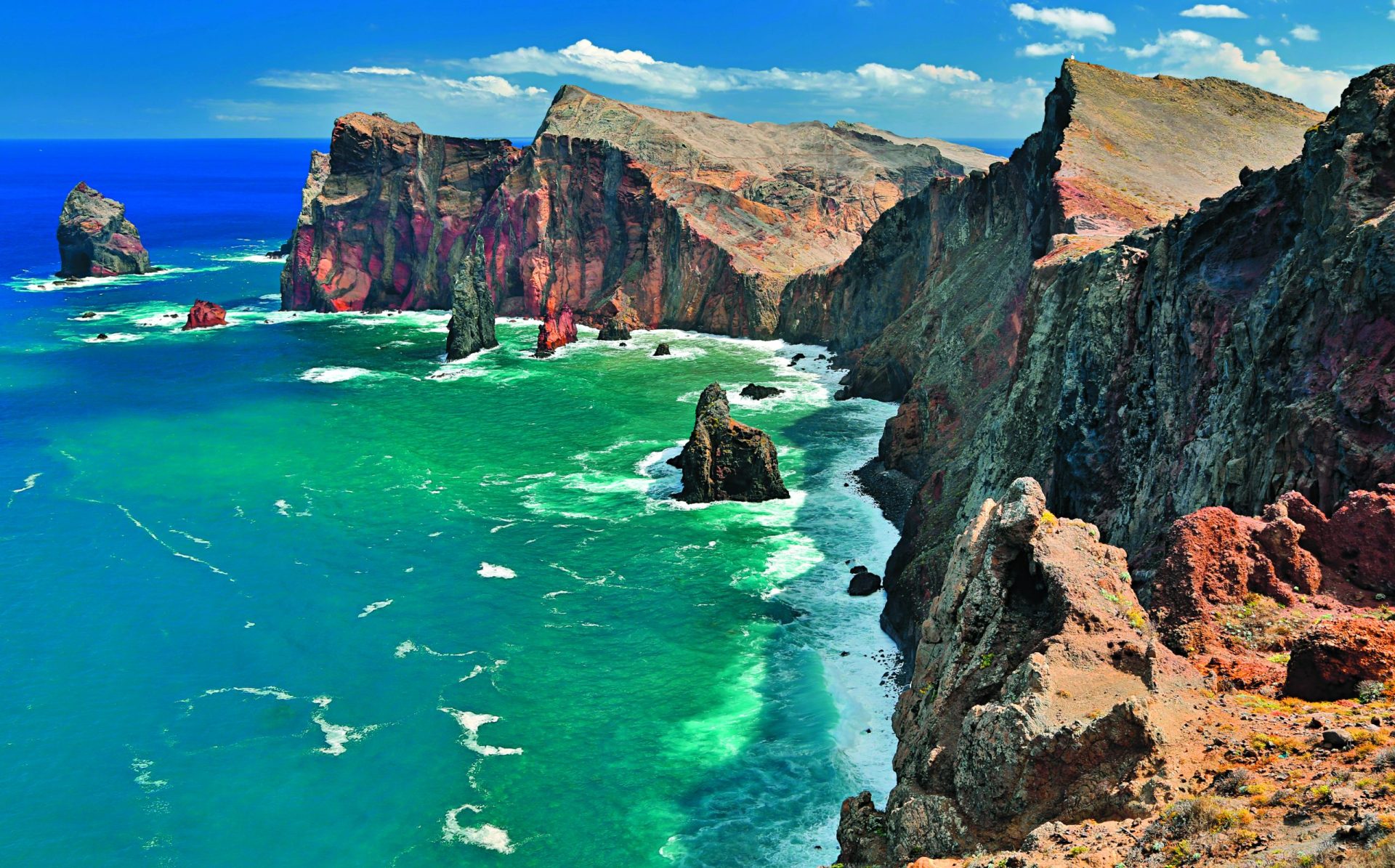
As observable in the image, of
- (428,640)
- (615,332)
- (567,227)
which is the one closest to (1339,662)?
(428,640)

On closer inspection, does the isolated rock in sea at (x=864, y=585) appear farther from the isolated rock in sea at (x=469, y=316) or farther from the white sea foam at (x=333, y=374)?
the isolated rock in sea at (x=469, y=316)

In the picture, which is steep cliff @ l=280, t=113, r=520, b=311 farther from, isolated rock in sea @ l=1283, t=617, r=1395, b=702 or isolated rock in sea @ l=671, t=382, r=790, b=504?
isolated rock in sea @ l=1283, t=617, r=1395, b=702

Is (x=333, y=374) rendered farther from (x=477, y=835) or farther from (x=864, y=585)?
(x=477, y=835)

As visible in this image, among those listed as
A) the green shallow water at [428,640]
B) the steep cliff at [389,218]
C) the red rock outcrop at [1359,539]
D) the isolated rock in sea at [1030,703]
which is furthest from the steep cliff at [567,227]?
the red rock outcrop at [1359,539]

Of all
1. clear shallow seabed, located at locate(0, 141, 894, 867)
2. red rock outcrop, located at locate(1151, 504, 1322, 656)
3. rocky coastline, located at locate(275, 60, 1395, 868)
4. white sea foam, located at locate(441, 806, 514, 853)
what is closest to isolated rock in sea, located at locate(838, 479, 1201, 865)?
rocky coastline, located at locate(275, 60, 1395, 868)

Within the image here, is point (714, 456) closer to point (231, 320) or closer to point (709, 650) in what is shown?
point (709, 650)

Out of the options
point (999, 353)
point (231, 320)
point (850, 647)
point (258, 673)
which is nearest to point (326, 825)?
point (258, 673)
